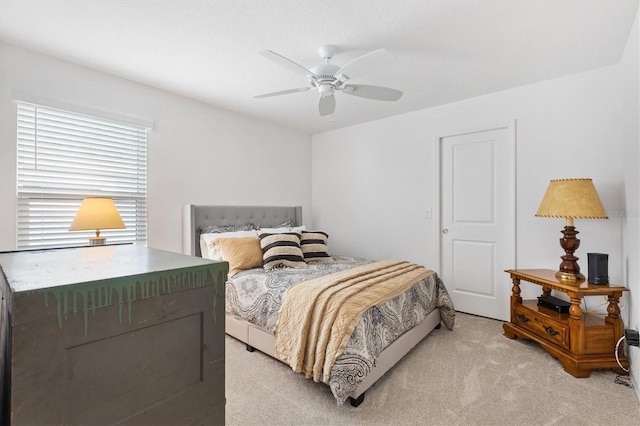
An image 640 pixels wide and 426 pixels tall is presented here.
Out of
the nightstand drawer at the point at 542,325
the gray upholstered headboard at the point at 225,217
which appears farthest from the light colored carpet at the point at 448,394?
the gray upholstered headboard at the point at 225,217

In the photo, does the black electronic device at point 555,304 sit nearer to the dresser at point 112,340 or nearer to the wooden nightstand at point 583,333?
the wooden nightstand at point 583,333

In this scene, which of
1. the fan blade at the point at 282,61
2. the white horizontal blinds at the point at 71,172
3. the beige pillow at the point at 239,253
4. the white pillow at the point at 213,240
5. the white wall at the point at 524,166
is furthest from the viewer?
the white pillow at the point at 213,240

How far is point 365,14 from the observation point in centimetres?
194

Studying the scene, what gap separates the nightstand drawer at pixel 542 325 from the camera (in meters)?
2.30

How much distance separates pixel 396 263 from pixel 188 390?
272cm

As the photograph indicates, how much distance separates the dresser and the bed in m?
1.28

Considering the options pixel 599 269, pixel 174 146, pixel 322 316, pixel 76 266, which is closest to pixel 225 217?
pixel 174 146

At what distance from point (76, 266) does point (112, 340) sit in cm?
22

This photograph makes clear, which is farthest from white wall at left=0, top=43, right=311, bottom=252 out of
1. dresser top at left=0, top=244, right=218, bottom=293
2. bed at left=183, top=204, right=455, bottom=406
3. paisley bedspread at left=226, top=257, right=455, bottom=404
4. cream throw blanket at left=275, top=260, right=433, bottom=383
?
dresser top at left=0, top=244, right=218, bottom=293

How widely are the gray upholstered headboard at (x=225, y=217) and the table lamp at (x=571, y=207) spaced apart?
9.53 ft

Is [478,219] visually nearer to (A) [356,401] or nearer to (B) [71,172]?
(A) [356,401]

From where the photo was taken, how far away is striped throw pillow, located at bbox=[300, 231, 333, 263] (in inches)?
135

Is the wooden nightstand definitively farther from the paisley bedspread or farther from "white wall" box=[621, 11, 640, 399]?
the paisley bedspread

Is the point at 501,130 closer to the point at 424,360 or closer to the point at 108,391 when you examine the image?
the point at 424,360
